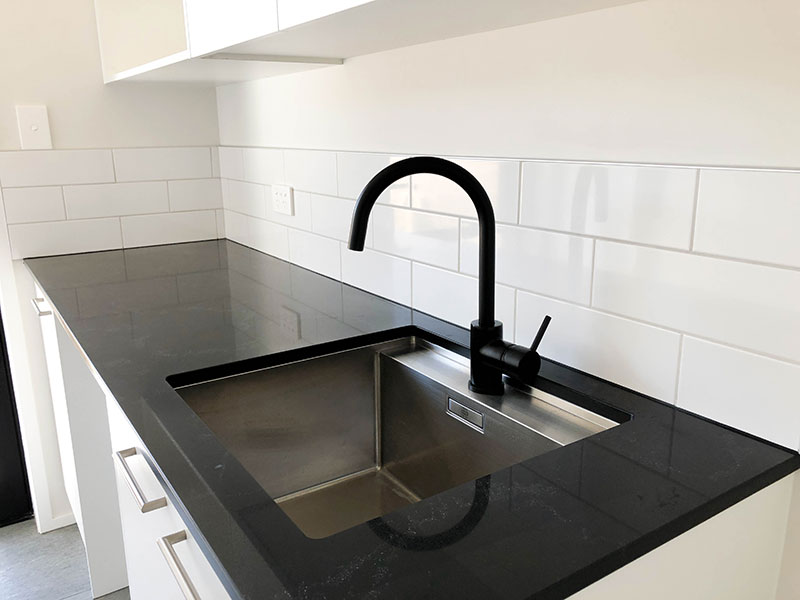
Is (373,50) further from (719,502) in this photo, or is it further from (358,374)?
(719,502)

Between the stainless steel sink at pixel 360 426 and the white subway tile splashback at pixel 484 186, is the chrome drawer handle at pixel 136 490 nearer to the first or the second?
the stainless steel sink at pixel 360 426

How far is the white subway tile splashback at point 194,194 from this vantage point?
86.7 inches

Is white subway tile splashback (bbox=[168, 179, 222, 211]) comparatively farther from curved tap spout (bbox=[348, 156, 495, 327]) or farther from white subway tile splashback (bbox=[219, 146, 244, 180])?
curved tap spout (bbox=[348, 156, 495, 327])

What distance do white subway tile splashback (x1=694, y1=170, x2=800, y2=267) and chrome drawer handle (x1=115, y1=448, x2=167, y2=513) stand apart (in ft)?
2.47

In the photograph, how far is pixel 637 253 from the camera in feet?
3.04

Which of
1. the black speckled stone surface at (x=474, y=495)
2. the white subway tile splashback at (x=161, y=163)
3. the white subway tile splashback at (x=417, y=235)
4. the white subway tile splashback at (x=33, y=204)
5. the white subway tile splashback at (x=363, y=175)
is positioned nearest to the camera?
the black speckled stone surface at (x=474, y=495)

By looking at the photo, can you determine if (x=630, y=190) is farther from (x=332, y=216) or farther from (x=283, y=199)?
(x=283, y=199)

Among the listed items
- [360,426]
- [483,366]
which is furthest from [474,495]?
[360,426]

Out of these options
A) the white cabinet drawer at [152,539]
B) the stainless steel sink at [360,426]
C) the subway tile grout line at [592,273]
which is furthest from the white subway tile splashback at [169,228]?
the subway tile grout line at [592,273]

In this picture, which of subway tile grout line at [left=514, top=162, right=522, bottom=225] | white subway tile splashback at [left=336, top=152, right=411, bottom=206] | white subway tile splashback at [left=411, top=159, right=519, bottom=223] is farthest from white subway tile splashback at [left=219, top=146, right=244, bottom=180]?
subway tile grout line at [left=514, top=162, right=522, bottom=225]

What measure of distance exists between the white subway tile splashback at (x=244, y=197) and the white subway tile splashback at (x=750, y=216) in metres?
1.42

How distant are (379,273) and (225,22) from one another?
2.00 ft

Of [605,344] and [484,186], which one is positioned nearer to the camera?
[605,344]

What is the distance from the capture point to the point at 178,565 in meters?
0.80
